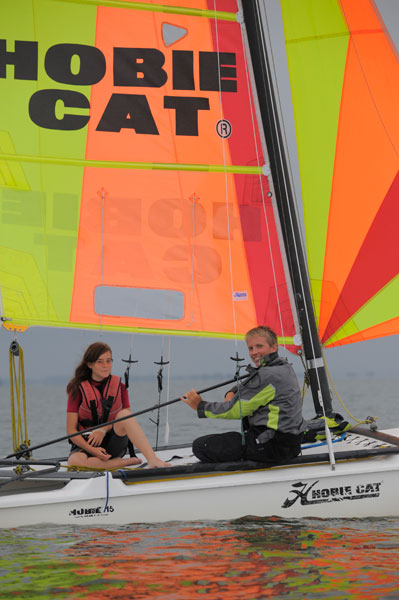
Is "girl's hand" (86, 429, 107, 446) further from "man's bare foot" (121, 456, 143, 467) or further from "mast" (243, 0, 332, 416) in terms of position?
"mast" (243, 0, 332, 416)

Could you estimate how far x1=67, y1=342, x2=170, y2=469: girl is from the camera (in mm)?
5680

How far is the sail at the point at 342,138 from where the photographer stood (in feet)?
21.3

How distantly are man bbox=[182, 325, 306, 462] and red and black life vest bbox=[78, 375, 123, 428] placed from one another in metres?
0.72

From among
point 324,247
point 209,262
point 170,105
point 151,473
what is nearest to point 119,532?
point 151,473

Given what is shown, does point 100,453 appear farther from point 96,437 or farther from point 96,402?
point 96,402

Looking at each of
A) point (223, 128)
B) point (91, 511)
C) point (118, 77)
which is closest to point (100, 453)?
point (91, 511)

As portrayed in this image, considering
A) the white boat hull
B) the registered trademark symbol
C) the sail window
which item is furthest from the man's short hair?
the registered trademark symbol

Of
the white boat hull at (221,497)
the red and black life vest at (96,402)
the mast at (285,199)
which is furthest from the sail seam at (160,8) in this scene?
the white boat hull at (221,497)

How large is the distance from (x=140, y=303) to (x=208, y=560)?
98.3 inches

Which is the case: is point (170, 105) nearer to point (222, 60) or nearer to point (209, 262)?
point (222, 60)

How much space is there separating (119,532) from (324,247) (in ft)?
9.01

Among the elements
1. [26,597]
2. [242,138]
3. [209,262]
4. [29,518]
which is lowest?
[26,597]

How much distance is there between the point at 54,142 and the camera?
661 centimetres

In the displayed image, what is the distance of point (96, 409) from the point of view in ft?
18.8
